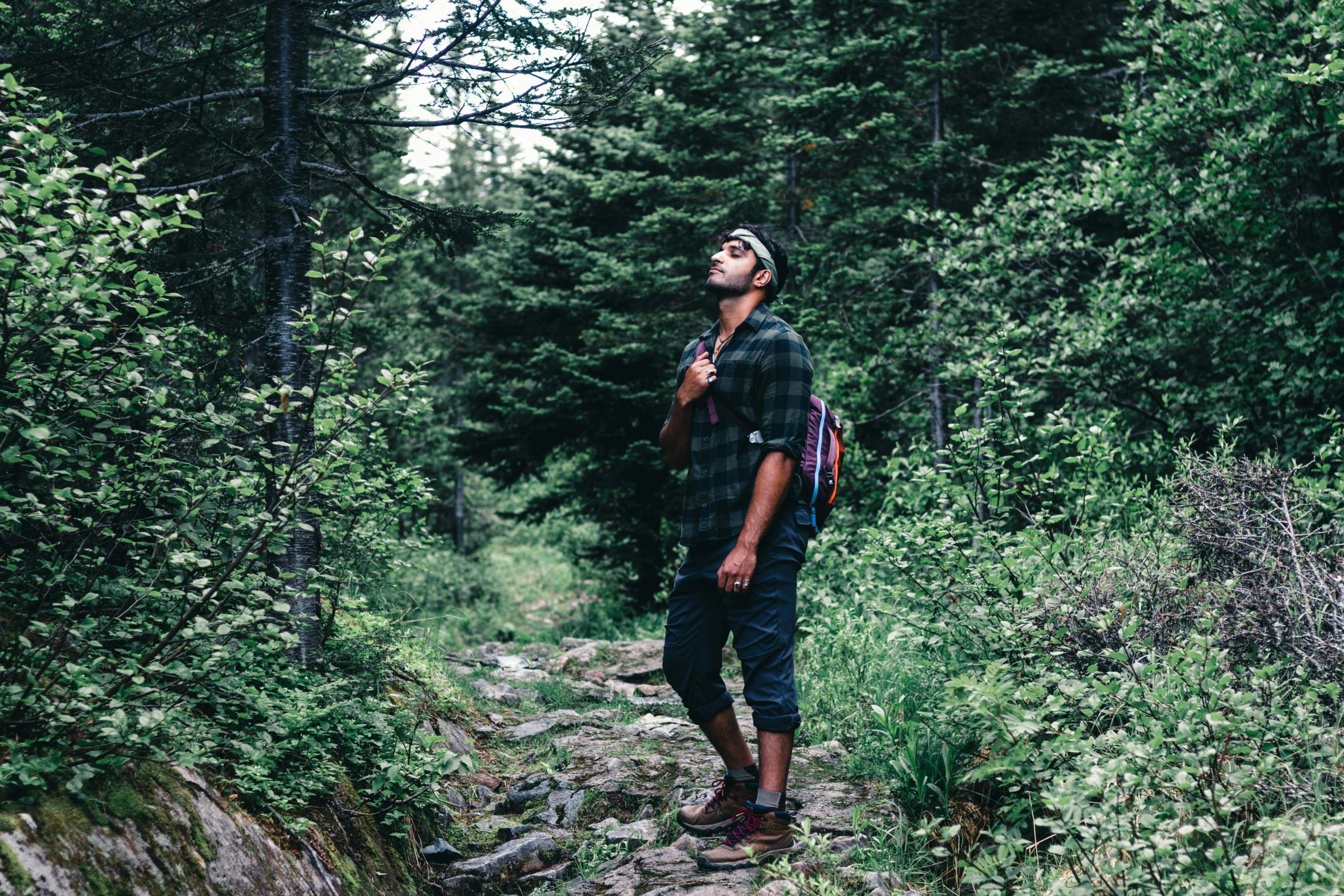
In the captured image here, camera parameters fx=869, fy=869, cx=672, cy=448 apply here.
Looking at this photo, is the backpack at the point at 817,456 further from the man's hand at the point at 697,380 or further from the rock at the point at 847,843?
the rock at the point at 847,843

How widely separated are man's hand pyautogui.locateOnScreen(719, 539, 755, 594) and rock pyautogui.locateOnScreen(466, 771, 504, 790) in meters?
2.70

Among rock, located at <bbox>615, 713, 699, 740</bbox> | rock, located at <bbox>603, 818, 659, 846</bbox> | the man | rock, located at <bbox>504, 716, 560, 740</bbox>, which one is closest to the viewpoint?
the man

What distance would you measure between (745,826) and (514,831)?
1.59 m

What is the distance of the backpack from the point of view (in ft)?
12.7

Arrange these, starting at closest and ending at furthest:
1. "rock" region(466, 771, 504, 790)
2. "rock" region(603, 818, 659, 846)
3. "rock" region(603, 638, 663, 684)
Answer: "rock" region(603, 818, 659, 846) → "rock" region(466, 771, 504, 790) → "rock" region(603, 638, 663, 684)

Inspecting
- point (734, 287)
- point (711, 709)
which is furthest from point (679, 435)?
point (711, 709)

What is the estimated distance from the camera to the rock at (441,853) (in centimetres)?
434

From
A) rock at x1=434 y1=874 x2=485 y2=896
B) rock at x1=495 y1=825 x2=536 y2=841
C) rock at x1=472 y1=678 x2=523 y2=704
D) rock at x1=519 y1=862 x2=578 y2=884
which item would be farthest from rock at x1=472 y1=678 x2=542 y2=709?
rock at x1=519 y1=862 x2=578 y2=884

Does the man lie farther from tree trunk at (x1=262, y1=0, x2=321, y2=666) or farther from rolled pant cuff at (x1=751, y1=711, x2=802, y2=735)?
tree trunk at (x1=262, y1=0, x2=321, y2=666)

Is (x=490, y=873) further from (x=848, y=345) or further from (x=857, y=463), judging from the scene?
(x=848, y=345)

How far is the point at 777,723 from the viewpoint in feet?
11.9

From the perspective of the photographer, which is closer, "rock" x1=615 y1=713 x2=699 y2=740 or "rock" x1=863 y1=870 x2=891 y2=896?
"rock" x1=863 y1=870 x2=891 y2=896

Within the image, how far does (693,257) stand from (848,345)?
286 cm

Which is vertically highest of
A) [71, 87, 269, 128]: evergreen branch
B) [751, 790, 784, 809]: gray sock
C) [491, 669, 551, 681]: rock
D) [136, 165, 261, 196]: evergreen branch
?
[71, 87, 269, 128]: evergreen branch
